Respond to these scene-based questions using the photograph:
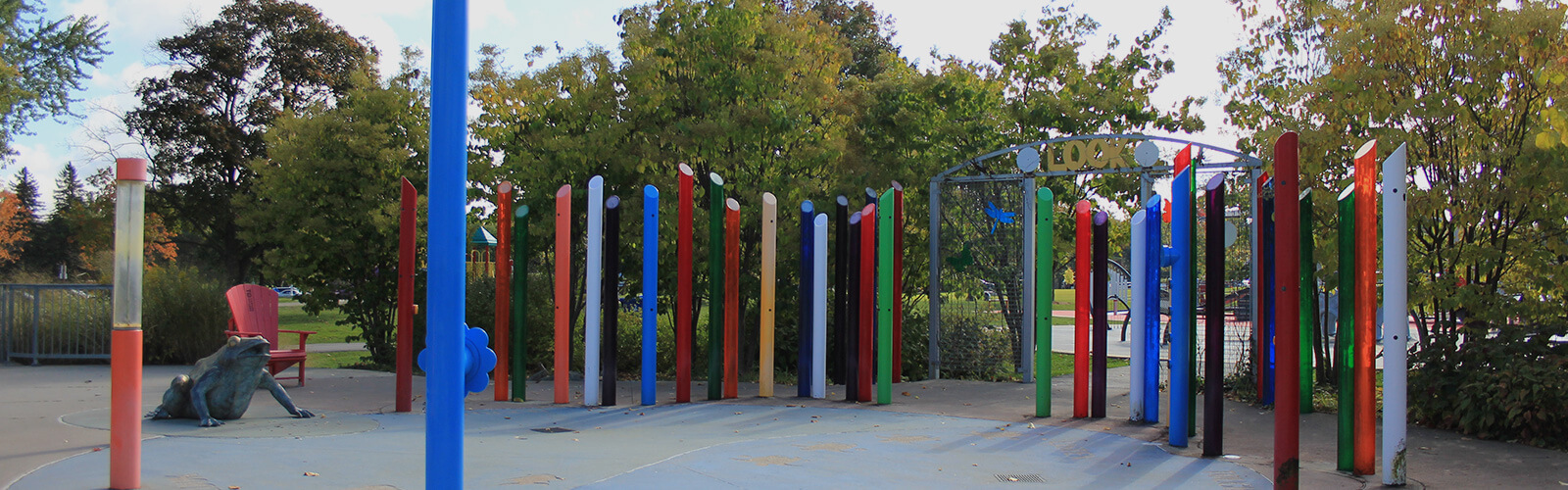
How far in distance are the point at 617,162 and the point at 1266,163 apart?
20.9 feet

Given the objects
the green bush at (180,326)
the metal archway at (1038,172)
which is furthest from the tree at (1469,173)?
the green bush at (180,326)

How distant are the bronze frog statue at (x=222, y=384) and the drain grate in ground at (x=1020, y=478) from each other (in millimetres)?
5008

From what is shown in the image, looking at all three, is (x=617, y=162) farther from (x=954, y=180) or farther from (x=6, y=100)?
(x=6, y=100)

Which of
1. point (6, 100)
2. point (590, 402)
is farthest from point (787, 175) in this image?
point (6, 100)

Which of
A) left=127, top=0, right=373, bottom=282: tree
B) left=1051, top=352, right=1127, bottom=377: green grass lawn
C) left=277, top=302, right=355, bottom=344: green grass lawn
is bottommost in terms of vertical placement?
left=277, top=302, right=355, bottom=344: green grass lawn

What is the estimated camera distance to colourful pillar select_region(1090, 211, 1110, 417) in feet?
26.4

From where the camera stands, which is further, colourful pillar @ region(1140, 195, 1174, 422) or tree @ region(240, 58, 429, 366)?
tree @ region(240, 58, 429, 366)

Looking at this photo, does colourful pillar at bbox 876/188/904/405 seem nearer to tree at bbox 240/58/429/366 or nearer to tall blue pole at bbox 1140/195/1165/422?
tall blue pole at bbox 1140/195/1165/422

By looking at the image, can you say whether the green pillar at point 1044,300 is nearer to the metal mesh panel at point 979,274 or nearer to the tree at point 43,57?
the metal mesh panel at point 979,274

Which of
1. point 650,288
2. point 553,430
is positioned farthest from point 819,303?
point 553,430

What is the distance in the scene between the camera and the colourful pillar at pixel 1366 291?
5.50m

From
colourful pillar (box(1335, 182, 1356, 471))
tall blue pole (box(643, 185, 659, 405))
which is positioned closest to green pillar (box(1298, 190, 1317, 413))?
colourful pillar (box(1335, 182, 1356, 471))

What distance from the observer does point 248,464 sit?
5.57 meters

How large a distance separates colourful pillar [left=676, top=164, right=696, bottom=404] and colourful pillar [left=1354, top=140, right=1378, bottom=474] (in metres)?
4.97
